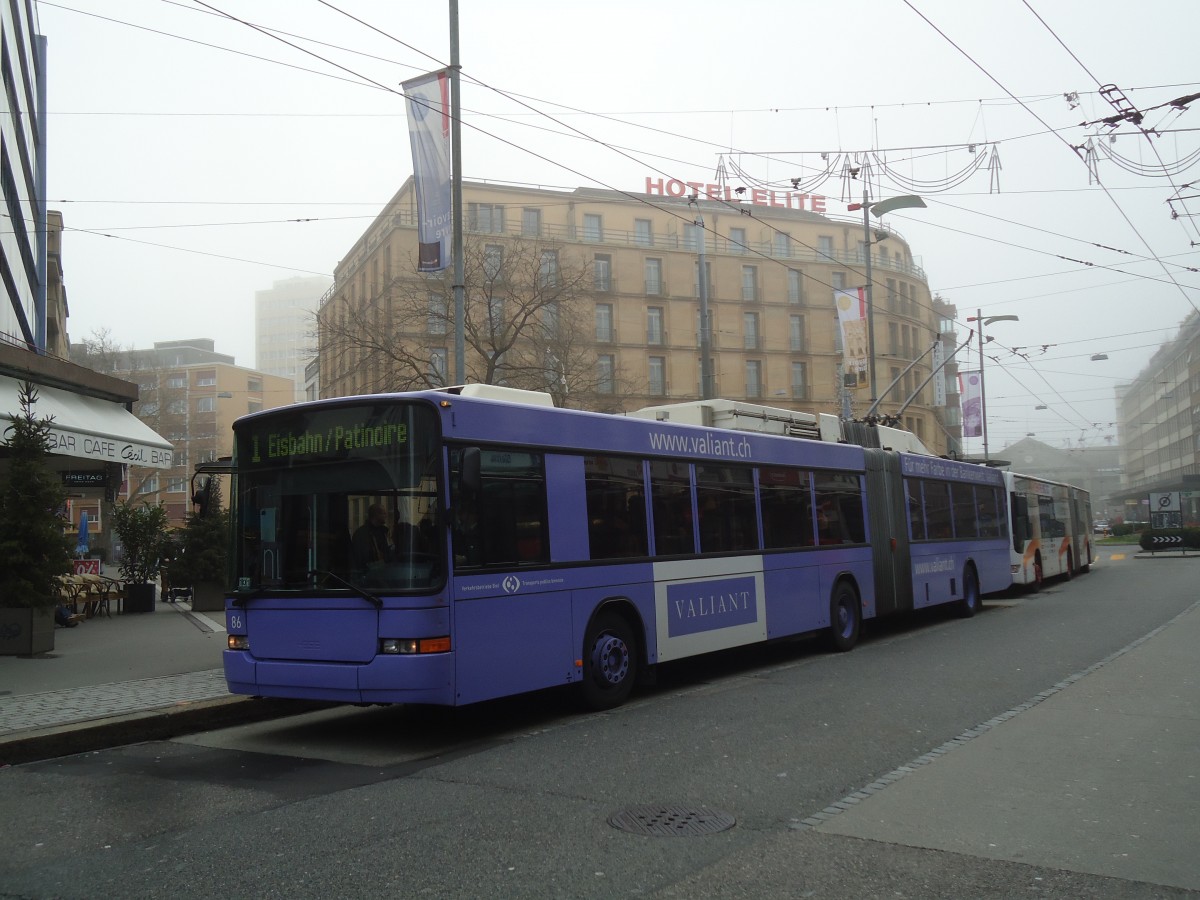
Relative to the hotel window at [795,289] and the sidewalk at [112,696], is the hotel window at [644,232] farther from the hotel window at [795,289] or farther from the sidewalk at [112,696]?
the sidewalk at [112,696]

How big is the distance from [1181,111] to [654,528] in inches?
455

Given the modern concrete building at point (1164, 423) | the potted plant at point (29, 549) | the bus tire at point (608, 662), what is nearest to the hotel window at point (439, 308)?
the potted plant at point (29, 549)

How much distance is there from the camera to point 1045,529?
89.7 feet

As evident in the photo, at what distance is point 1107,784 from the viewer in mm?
6453

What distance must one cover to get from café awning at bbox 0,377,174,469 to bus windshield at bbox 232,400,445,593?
692cm

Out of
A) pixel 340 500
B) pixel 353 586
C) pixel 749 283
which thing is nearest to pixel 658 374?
pixel 749 283

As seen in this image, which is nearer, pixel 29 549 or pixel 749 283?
pixel 29 549

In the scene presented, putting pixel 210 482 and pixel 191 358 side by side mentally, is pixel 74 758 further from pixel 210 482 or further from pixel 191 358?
pixel 191 358

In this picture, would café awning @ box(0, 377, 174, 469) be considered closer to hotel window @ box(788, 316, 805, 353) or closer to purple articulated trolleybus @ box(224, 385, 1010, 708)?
purple articulated trolleybus @ box(224, 385, 1010, 708)

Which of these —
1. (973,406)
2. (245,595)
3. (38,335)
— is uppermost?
(38,335)

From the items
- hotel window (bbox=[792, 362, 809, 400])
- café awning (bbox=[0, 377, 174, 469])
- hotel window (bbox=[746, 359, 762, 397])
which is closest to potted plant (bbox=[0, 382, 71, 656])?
café awning (bbox=[0, 377, 174, 469])

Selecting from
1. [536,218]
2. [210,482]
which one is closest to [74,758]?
[210,482]

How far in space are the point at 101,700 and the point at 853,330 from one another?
2309 cm

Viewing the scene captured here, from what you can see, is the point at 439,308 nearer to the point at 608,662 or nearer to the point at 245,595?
the point at 608,662
